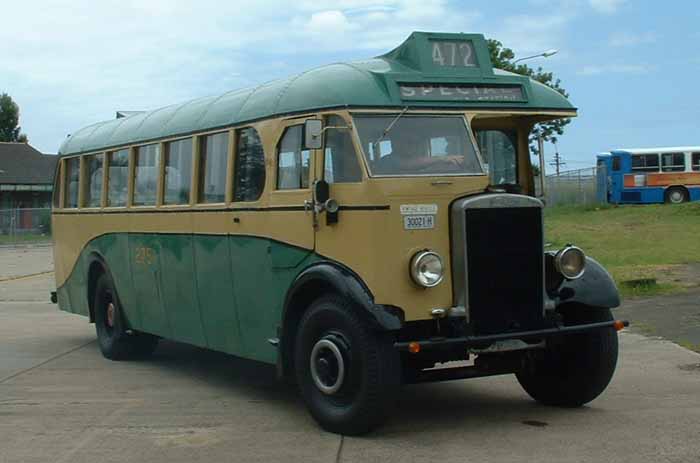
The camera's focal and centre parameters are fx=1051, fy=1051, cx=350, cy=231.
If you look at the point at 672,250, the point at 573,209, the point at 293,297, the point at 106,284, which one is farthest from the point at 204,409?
the point at 573,209

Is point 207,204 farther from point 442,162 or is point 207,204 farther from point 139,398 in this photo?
point 442,162

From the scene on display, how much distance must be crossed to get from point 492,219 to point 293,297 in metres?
1.69

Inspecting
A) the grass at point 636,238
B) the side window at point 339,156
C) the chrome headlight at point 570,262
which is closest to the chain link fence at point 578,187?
the grass at point 636,238

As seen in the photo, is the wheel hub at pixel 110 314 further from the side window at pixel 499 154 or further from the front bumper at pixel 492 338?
the front bumper at pixel 492 338

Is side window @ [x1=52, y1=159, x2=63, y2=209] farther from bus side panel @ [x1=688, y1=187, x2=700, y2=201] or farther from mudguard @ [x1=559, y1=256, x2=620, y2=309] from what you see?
bus side panel @ [x1=688, y1=187, x2=700, y2=201]

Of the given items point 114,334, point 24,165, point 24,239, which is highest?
point 24,165

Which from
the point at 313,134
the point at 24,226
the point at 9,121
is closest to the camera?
the point at 313,134

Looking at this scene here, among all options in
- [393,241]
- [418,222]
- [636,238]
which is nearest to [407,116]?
[418,222]

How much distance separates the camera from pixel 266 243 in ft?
28.8

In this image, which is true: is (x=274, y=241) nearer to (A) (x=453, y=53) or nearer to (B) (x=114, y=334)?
(A) (x=453, y=53)

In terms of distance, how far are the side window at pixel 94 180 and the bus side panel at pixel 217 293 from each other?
3120 millimetres

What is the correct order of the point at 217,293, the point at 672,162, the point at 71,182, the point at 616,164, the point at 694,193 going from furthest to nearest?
the point at 616,164 < the point at 672,162 < the point at 694,193 < the point at 71,182 < the point at 217,293

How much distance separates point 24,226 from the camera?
48906mm

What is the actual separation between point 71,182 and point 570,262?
771cm
